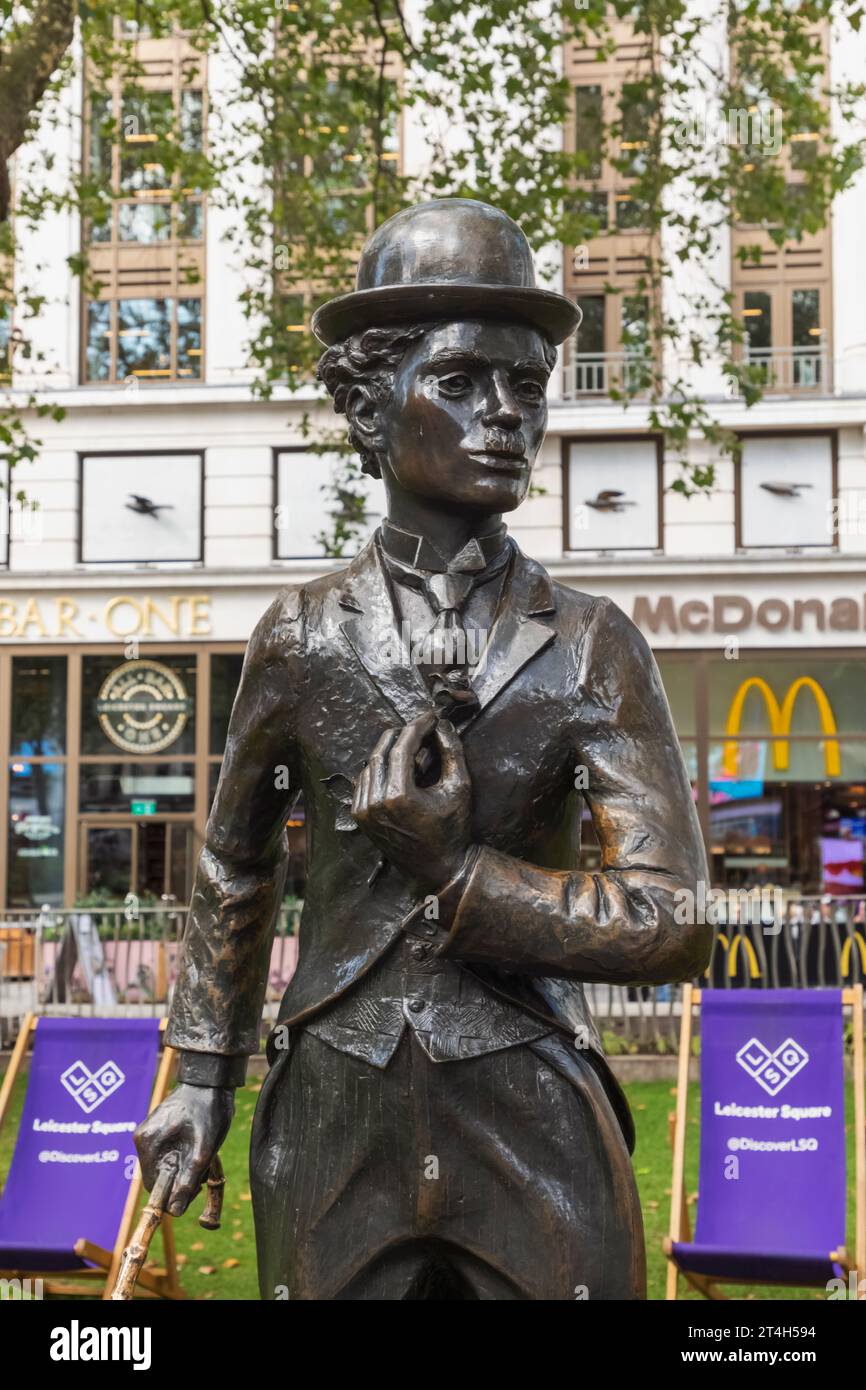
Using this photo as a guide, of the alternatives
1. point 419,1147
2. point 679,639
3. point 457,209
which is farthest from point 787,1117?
point 679,639

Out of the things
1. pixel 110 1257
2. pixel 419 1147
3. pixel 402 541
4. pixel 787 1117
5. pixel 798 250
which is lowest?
pixel 110 1257

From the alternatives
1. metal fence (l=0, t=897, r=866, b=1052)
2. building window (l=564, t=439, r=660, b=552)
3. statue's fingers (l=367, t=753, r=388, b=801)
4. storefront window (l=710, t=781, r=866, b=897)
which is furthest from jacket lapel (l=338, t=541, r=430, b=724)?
building window (l=564, t=439, r=660, b=552)

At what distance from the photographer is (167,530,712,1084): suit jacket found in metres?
2.33

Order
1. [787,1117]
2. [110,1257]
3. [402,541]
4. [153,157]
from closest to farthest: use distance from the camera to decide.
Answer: [402,541], [110,1257], [787,1117], [153,157]

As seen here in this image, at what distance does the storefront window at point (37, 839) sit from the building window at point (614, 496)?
7741 mm

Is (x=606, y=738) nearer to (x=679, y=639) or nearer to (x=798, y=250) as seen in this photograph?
(x=679, y=639)

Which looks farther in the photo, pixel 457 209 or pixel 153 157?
pixel 153 157

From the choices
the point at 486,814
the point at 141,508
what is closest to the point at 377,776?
the point at 486,814

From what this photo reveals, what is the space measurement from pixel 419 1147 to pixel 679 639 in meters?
17.4

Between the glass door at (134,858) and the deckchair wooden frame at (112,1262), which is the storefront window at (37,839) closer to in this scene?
the glass door at (134,858)

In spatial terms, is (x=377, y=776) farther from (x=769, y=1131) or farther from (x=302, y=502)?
(x=302, y=502)

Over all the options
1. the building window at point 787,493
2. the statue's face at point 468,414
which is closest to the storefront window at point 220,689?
the building window at point 787,493

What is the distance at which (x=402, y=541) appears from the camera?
274 cm

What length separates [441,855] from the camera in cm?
235
